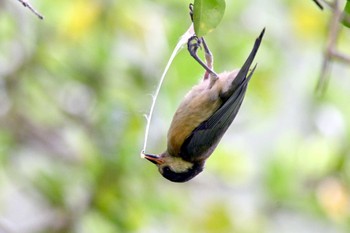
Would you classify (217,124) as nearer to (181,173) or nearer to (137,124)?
(181,173)

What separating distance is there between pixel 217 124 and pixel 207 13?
69 cm

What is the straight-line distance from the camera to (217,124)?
238cm

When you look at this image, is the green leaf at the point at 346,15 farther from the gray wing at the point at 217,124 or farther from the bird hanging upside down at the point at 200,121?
the bird hanging upside down at the point at 200,121

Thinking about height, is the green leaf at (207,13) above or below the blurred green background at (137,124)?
above

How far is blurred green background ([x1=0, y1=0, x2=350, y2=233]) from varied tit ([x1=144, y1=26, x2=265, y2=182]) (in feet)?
2.27

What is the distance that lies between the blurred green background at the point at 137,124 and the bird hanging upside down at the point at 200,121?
0.69 metres

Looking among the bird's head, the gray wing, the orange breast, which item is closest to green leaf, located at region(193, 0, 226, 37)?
the gray wing

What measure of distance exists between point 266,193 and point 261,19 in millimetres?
901

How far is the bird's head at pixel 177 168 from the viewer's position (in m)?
2.56

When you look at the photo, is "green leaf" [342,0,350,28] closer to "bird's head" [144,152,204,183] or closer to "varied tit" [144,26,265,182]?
"varied tit" [144,26,265,182]

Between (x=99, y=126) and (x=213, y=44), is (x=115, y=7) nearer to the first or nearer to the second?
(x=213, y=44)

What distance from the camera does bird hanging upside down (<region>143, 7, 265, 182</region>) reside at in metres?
2.34

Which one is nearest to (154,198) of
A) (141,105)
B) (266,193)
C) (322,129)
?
(141,105)

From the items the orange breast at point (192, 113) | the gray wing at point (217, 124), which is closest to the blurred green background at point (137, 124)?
the orange breast at point (192, 113)
